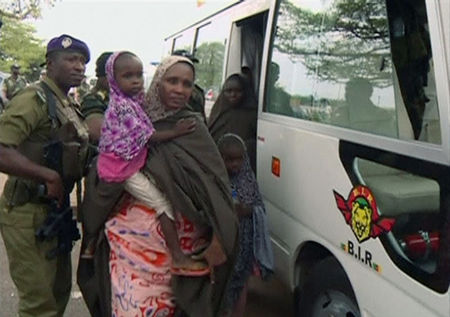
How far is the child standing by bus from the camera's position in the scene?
2646 mm

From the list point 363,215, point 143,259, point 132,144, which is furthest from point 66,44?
point 363,215

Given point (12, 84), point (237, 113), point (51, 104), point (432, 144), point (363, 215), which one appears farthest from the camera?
point (12, 84)

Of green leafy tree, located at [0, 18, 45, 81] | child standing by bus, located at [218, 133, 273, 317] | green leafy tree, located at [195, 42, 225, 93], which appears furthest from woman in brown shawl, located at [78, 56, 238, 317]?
green leafy tree, located at [0, 18, 45, 81]

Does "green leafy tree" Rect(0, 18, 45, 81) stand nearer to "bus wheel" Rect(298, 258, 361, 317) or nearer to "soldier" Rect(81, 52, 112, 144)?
"soldier" Rect(81, 52, 112, 144)

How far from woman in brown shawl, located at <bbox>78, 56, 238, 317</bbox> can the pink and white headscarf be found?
0.25 feet

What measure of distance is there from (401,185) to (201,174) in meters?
0.81

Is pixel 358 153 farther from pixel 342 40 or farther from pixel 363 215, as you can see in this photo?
pixel 342 40

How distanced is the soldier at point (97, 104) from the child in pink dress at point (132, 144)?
0.58 meters

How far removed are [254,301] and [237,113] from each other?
4.95ft

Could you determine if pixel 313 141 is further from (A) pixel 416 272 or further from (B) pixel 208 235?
(A) pixel 416 272

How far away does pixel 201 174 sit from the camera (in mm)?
2037


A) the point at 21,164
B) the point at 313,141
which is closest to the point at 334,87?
the point at 313,141

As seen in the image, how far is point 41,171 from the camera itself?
2.24 m

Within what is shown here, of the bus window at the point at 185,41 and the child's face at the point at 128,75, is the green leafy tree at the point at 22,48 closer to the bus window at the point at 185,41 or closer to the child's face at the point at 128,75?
the bus window at the point at 185,41
